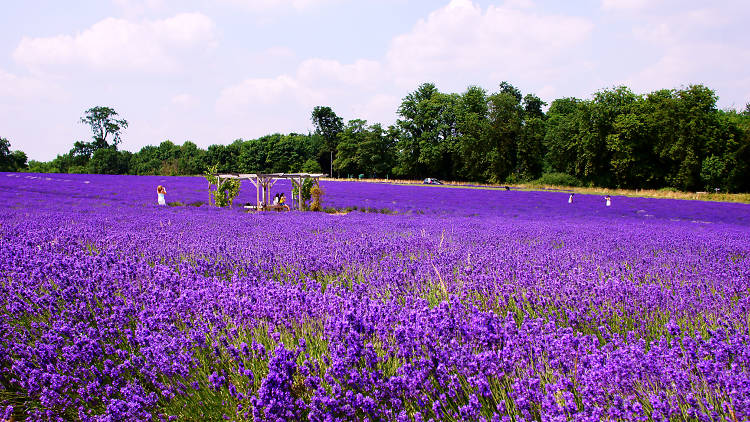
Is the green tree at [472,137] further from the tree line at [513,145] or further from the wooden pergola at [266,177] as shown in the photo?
the wooden pergola at [266,177]

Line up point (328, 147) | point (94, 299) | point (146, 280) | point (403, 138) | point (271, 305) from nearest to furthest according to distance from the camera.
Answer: point (271, 305) < point (94, 299) < point (146, 280) < point (403, 138) < point (328, 147)

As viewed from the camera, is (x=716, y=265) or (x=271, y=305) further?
(x=716, y=265)

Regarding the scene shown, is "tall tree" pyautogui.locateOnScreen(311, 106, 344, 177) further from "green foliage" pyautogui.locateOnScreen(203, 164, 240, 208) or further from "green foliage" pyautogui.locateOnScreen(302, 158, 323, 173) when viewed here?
"green foliage" pyautogui.locateOnScreen(203, 164, 240, 208)

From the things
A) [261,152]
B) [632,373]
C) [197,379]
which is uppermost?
[261,152]

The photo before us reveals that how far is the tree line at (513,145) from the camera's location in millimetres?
35531

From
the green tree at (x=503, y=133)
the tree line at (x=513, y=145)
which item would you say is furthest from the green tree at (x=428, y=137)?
the green tree at (x=503, y=133)

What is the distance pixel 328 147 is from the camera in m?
64.7

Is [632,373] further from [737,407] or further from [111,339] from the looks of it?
[111,339]

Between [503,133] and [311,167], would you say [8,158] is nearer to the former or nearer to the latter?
[311,167]

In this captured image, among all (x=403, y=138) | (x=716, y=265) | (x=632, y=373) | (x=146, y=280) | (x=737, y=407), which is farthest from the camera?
(x=403, y=138)

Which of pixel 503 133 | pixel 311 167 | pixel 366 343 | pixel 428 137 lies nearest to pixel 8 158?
pixel 311 167

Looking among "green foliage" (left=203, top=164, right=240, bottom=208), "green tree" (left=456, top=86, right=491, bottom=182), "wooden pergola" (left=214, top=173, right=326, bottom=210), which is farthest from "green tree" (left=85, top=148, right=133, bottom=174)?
"wooden pergola" (left=214, top=173, right=326, bottom=210)

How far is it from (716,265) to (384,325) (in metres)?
3.71

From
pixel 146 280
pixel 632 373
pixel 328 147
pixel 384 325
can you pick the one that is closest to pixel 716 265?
pixel 632 373
